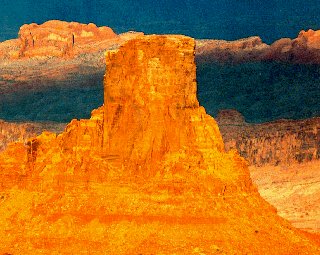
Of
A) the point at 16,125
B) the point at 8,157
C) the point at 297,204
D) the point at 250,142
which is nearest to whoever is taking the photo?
the point at 8,157

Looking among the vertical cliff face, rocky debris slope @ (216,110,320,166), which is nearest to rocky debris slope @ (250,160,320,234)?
rocky debris slope @ (216,110,320,166)

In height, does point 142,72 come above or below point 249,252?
above

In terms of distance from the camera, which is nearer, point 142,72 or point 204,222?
point 204,222

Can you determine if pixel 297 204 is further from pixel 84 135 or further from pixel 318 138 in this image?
pixel 84 135

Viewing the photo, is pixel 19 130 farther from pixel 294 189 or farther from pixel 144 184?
pixel 144 184

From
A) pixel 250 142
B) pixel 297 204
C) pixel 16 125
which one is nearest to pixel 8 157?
pixel 297 204

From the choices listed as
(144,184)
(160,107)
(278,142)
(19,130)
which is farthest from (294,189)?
(144,184)

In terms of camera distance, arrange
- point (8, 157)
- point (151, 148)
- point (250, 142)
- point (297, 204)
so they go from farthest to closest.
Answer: point (250, 142)
point (297, 204)
point (8, 157)
point (151, 148)

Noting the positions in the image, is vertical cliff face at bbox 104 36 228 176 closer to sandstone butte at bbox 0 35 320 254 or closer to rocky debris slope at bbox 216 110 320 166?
sandstone butte at bbox 0 35 320 254

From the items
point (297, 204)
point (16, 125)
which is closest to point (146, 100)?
point (297, 204)
